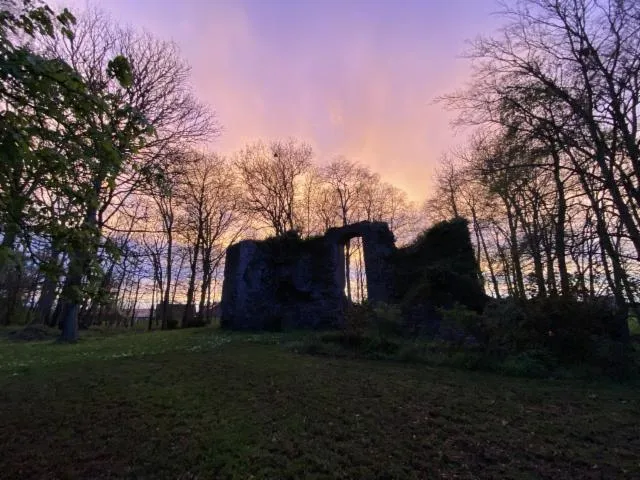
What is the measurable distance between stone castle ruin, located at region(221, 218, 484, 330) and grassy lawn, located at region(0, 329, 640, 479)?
8620 mm

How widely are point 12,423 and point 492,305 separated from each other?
9574 mm

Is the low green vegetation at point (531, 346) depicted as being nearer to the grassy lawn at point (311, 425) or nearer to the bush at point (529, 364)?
the bush at point (529, 364)

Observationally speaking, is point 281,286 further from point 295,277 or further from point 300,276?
point 300,276

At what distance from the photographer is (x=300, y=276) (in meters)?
17.9

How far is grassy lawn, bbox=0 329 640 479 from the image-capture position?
3.59 metres

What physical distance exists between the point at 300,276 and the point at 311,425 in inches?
530

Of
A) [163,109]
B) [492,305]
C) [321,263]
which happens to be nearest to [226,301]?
[321,263]

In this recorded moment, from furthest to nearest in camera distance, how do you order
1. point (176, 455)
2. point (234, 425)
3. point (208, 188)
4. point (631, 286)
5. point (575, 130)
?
point (208, 188) → point (575, 130) → point (631, 286) → point (234, 425) → point (176, 455)

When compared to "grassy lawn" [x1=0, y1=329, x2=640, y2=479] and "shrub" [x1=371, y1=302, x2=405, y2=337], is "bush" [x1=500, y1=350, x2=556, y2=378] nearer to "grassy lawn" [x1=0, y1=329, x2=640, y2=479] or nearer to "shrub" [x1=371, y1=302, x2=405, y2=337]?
"grassy lawn" [x1=0, y1=329, x2=640, y2=479]

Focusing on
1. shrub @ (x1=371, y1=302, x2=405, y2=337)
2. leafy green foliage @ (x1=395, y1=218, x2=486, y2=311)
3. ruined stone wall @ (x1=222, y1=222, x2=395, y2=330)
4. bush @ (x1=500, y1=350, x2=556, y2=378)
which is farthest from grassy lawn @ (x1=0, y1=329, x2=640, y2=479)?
ruined stone wall @ (x1=222, y1=222, x2=395, y2=330)

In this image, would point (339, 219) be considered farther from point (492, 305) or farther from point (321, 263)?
point (492, 305)

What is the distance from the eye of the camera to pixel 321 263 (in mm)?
17891

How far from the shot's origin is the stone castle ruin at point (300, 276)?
Answer: 52.4 feet

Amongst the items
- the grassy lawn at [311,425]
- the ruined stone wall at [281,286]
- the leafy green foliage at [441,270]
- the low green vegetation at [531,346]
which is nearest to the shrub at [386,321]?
the low green vegetation at [531,346]
